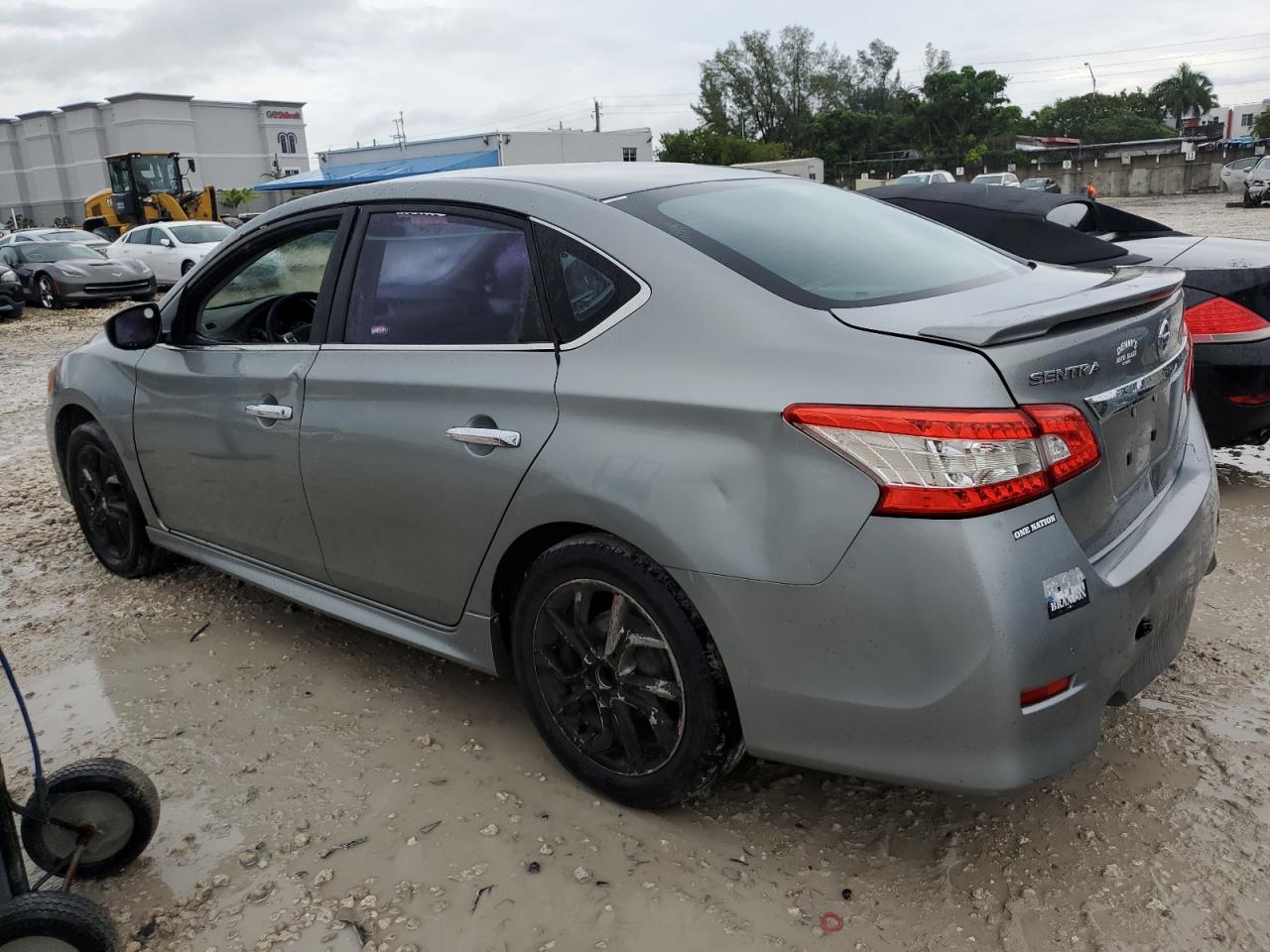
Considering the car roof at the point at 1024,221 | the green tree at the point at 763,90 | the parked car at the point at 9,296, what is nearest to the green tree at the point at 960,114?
the green tree at the point at 763,90

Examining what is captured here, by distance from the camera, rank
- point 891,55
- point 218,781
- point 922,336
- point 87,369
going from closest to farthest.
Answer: point 922,336
point 218,781
point 87,369
point 891,55

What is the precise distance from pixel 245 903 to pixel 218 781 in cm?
60

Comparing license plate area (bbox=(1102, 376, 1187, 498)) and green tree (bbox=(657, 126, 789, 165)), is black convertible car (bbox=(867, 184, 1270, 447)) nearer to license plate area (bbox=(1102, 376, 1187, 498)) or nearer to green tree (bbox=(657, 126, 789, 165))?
license plate area (bbox=(1102, 376, 1187, 498))

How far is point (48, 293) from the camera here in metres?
19.4

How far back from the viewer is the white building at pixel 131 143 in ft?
249

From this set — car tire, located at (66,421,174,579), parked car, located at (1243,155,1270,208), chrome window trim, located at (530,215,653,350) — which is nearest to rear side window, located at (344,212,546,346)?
chrome window trim, located at (530,215,653,350)

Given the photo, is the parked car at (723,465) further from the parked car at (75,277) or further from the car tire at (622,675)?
the parked car at (75,277)

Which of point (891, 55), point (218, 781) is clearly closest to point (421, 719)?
point (218, 781)

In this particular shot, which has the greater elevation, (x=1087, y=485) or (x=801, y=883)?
(x=1087, y=485)

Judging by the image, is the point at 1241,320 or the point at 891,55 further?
the point at 891,55

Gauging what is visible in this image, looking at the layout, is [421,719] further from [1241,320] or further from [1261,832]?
[1241,320]

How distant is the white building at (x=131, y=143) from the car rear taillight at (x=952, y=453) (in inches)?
3302

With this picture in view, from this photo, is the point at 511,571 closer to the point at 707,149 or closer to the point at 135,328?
the point at 135,328

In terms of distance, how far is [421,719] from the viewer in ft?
10.7
